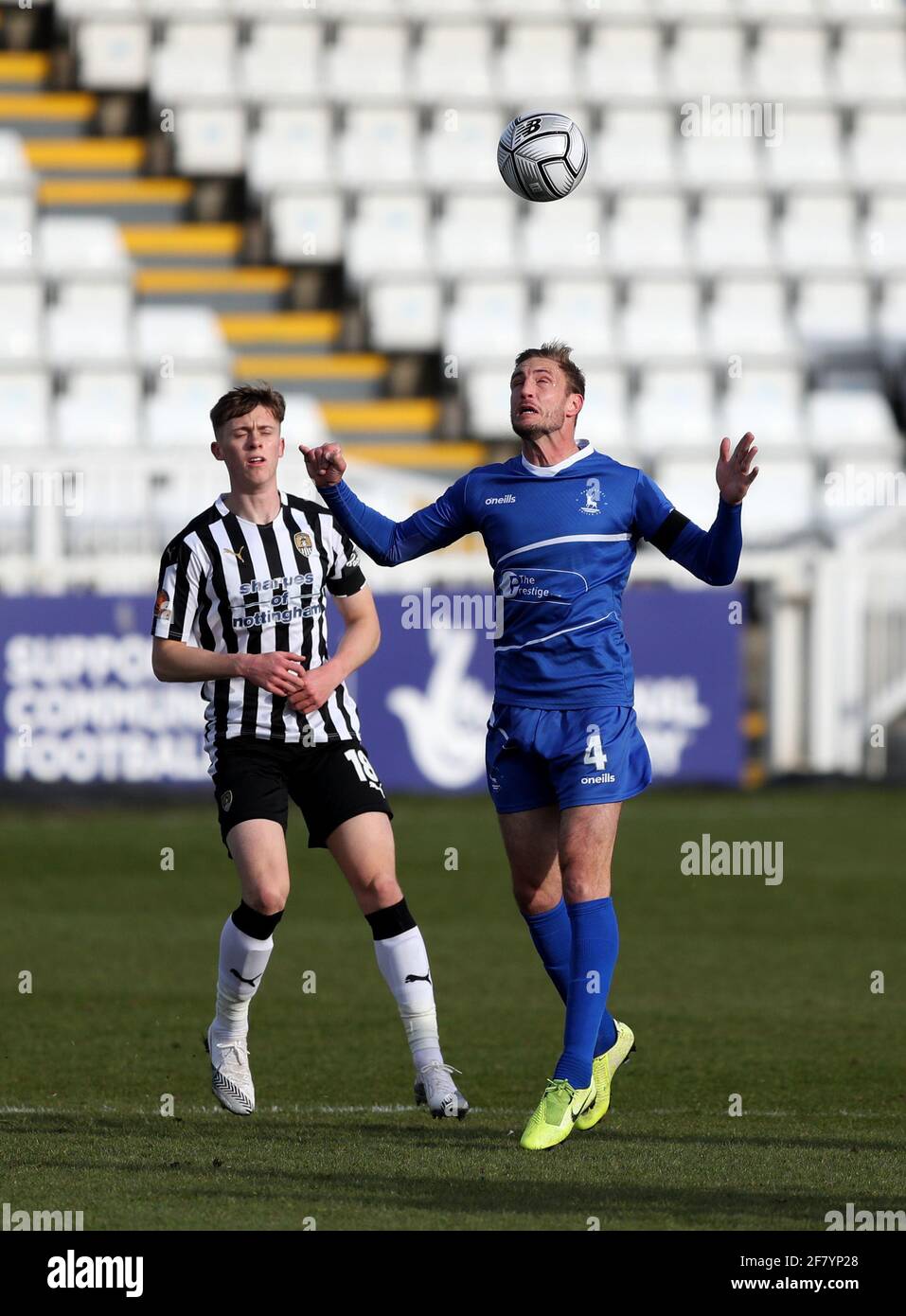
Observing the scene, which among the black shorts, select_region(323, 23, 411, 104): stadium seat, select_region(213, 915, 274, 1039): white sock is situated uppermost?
select_region(323, 23, 411, 104): stadium seat

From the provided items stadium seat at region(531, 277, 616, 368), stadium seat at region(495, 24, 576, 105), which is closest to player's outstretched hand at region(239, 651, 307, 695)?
stadium seat at region(531, 277, 616, 368)

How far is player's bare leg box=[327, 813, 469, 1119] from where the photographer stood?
19.2 ft

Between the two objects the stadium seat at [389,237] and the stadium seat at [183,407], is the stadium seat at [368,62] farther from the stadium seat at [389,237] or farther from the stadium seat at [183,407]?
the stadium seat at [183,407]

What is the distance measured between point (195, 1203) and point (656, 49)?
20637 mm

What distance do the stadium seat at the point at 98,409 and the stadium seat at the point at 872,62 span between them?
9536 mm

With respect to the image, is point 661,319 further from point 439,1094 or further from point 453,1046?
point 439,1094

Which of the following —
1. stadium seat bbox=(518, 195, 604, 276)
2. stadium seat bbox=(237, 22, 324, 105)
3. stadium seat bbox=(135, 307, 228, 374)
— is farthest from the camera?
stadium seat bbox=(237, 22, 324, 105)

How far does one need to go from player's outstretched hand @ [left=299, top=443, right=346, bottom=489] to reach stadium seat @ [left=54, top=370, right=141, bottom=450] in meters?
12.7

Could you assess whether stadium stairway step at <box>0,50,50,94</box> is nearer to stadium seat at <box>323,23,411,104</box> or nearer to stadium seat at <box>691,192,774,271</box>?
stadium seat at <box>323,23,411,104</box>

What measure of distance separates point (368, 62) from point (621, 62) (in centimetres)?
285
